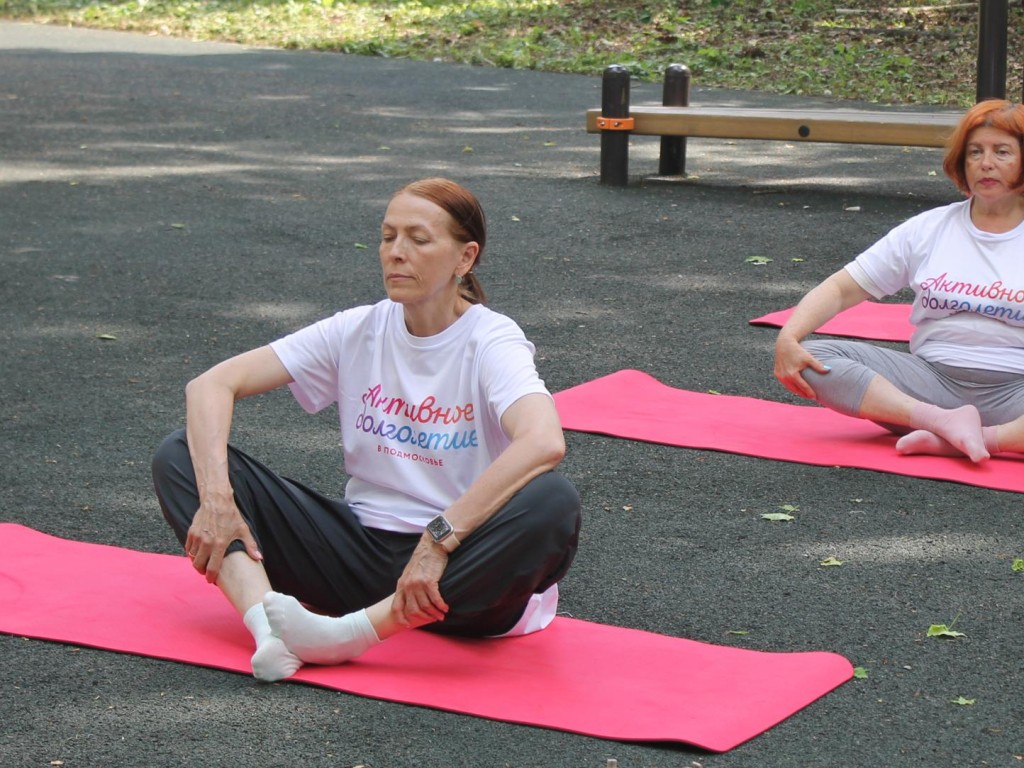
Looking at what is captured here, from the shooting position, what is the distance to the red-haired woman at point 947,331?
4844mm

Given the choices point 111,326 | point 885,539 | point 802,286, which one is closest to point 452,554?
point 885,539

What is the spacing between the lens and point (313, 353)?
3.58 m

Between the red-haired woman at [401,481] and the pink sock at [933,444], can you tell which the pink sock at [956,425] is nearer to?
the pink sock at [933,444]

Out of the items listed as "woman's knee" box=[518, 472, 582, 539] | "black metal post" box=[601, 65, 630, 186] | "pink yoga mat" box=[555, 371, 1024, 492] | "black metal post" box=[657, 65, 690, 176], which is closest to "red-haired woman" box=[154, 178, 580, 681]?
"woman's knee" box=[518, 472, 582, 539]

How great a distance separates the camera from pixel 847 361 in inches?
199

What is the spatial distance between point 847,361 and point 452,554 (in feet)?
7.32

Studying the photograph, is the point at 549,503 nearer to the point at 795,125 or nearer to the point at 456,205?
the point at 456,205

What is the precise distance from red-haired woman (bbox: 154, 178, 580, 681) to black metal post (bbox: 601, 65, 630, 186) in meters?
6.16

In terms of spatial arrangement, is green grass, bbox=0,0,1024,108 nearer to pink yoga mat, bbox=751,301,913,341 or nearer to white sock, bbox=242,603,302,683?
pink yoga mat, bbox=751,301,913,341

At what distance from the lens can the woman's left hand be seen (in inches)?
125

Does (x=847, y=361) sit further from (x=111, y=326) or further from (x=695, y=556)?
(x=111, y=326)

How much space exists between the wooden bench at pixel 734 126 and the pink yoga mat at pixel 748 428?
359 centimetres

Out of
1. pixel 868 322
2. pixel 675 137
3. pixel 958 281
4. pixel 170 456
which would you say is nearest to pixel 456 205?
pixel 170 456

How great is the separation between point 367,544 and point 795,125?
6.18m
